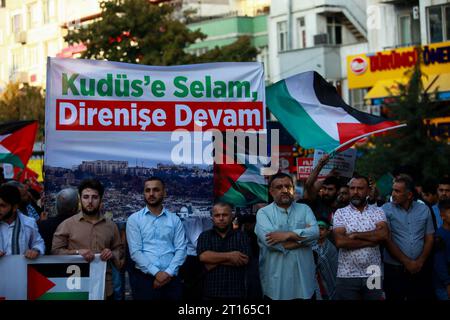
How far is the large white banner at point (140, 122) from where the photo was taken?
11227 mm

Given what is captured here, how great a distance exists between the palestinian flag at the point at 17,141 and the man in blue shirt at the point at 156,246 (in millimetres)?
6286

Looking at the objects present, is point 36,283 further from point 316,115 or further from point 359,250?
point 316,115

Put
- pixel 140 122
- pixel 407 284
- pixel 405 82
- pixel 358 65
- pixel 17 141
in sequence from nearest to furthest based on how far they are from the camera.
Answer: pixel 407 284 → pixel 140 122 → pixel 17 141 → pixel 405 82 → pixel 358 65

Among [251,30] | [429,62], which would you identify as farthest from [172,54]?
[251,30]

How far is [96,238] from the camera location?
1012 cm

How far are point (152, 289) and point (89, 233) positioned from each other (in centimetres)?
75

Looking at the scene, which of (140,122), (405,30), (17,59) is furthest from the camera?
(17,59)

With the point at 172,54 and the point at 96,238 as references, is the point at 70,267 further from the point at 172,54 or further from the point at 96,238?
the point at 172,54

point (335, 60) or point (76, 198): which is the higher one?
point (335, 60)

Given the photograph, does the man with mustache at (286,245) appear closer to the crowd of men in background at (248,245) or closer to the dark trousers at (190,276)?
the crowd of men in background at (248,245)

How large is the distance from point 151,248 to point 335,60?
36.9 m

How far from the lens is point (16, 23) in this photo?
3100 inches

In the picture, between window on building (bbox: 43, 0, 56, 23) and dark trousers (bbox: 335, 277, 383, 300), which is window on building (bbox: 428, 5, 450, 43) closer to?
dark trousers (bbox: 335, 277, 383, 300)

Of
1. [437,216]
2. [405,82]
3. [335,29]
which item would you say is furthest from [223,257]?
[335,29]
